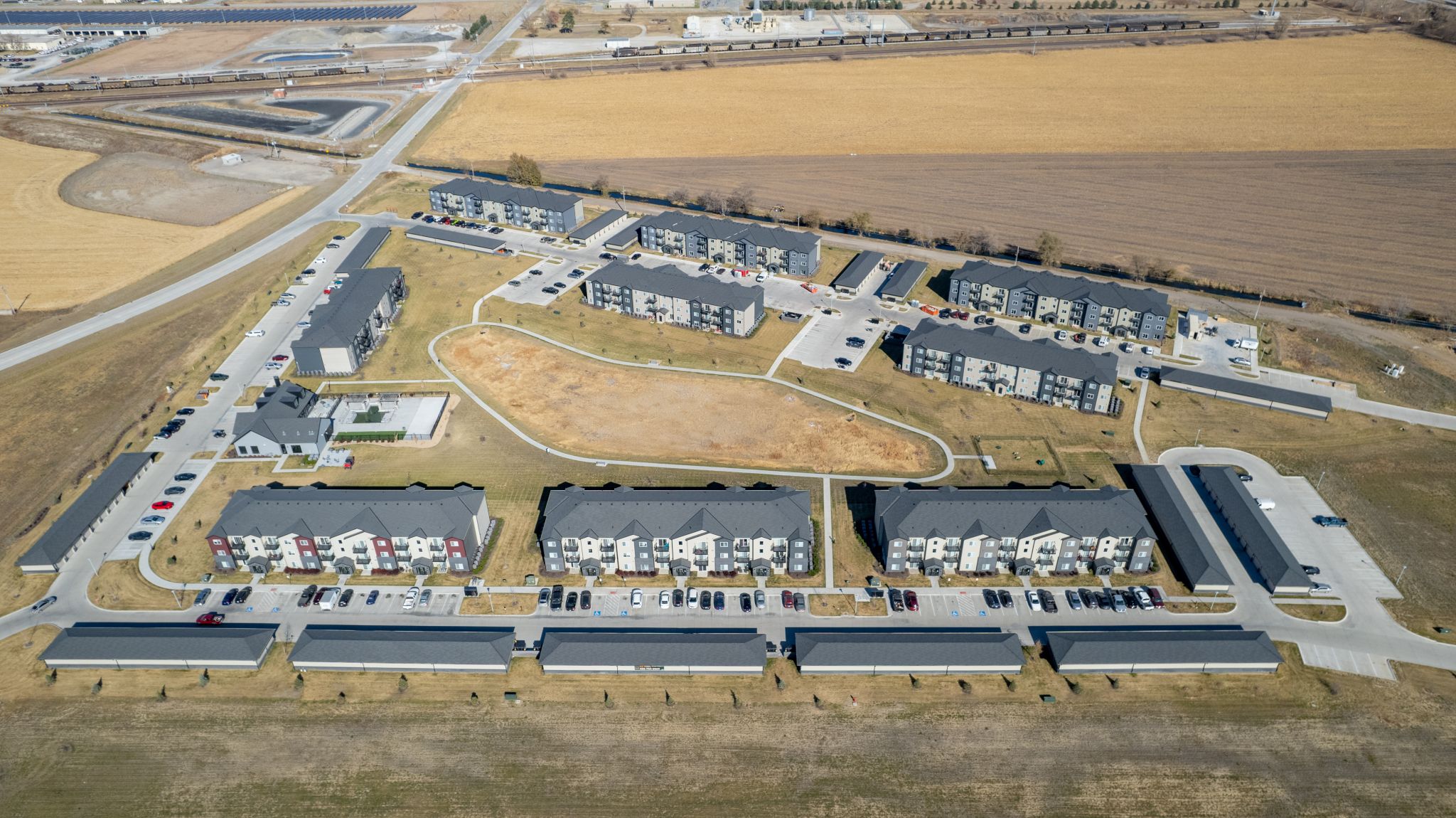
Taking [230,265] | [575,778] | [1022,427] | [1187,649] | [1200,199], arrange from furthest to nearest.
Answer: [1200,199] < [230,265] < [1022,427] < [1187,649] < [575,778]

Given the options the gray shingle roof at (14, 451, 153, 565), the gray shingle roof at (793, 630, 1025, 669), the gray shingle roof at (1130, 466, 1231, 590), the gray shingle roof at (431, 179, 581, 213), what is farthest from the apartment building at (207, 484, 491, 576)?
the gray shingle roof at (431, 179, 581, 213)

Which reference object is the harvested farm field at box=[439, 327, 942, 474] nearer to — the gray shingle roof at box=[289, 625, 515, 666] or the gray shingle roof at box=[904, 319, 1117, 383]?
the gray shingle roof at box=[904, 319, 1117, 383]

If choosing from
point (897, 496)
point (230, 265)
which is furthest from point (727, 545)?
point (230, 265)

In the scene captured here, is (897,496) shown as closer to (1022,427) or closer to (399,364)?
(1022,427)

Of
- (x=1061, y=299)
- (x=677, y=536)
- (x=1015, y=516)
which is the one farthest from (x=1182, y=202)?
(x=677, y=536)

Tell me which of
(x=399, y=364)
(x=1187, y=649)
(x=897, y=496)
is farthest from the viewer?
(x=399, y=364)

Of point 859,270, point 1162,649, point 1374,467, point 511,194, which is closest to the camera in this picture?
point 1162,649

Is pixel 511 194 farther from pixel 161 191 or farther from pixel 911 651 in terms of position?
pixel 911 651
